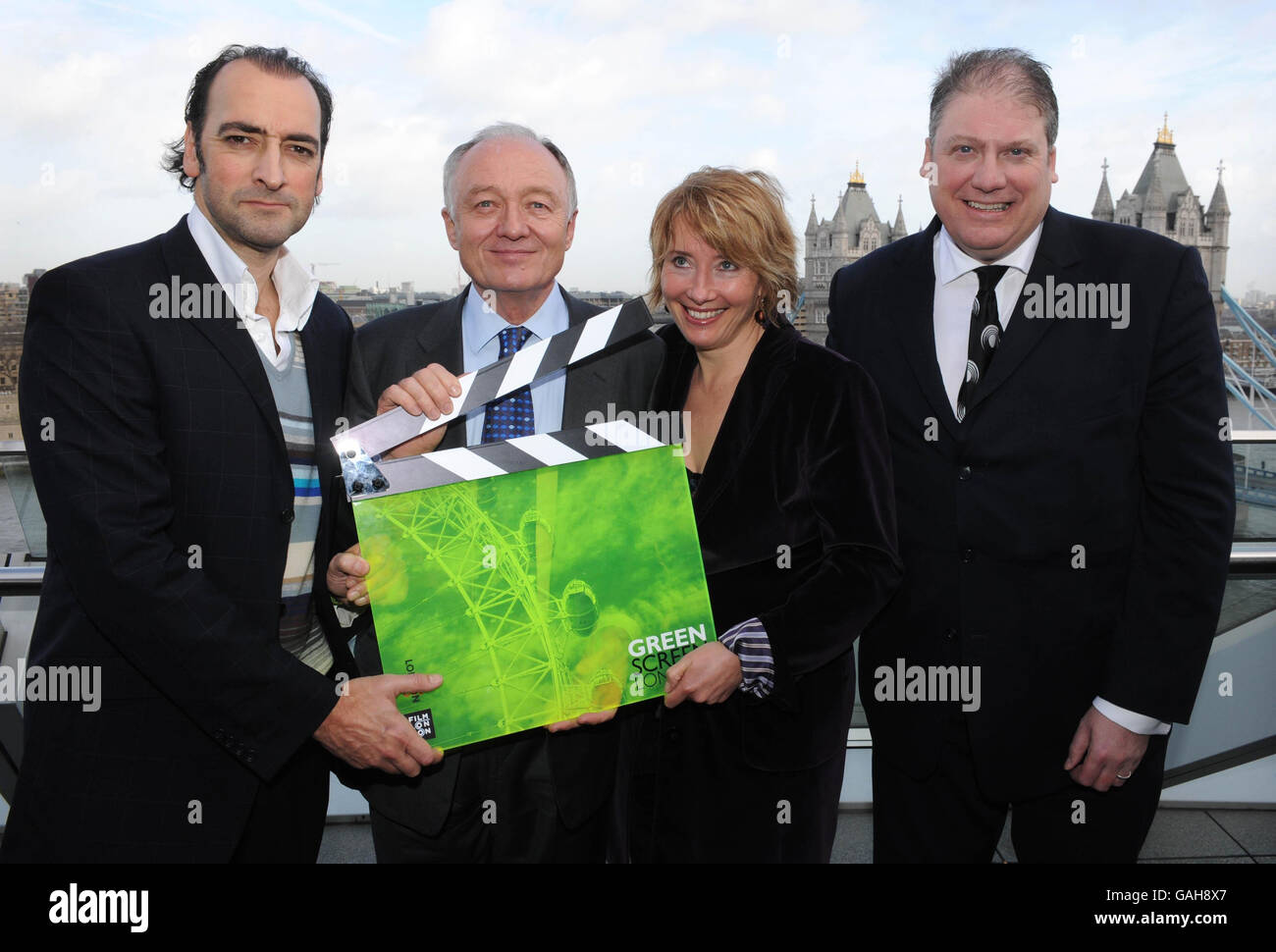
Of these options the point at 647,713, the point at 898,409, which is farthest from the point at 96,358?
the point at 898,409

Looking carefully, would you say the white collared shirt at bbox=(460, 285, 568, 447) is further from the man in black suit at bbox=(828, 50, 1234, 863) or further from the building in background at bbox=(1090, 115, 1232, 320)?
the building in background at bbox=(1090, 115, 1232, 320)

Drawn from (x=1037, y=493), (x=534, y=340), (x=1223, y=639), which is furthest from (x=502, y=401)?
(x=1223, y=639)

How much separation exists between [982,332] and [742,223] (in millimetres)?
623

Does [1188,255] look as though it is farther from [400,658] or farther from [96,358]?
[96,358]

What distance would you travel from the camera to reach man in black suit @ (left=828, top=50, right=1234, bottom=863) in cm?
204

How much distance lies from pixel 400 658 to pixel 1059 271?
5.41ft

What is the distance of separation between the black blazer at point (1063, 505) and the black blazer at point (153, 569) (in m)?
1.36

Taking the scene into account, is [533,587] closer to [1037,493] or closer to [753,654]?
[753,654]

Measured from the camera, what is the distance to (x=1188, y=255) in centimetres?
205

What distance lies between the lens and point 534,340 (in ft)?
7.29

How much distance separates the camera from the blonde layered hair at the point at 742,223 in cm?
200

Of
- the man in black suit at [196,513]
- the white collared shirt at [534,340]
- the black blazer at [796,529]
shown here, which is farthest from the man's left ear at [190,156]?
the black blazer at [796,529]

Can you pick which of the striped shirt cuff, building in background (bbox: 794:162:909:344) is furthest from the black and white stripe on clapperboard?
building in background (bbox: 794:162:909:344)

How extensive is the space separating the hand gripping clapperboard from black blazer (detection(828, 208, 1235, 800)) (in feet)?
2.06
